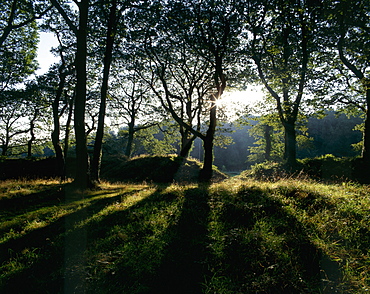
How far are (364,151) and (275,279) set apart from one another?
17.6 m

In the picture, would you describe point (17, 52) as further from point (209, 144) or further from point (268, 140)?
point (268, 140)

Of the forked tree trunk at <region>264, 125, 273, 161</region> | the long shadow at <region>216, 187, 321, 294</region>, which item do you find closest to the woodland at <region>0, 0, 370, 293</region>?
the long shadow at <region>216, 187, 321, 294</region>

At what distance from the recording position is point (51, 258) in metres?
3.73

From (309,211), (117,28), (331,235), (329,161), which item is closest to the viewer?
(331,235)

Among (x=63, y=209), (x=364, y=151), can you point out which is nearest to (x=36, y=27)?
(x=63, y=209)

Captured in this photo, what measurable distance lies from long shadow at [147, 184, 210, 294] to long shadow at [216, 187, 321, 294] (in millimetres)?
398

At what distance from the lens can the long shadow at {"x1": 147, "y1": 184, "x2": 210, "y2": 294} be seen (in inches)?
119

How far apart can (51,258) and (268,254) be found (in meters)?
3.76

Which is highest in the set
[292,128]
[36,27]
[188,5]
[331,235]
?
[36,27]

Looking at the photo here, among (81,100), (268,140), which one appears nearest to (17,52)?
(81,100)

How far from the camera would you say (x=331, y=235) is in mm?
3842

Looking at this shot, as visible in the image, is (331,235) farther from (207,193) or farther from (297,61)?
(297,61)

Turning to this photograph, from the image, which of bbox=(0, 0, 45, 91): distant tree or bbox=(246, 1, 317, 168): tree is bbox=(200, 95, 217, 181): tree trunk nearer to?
bbox=(246, 1, 317, 168): tree

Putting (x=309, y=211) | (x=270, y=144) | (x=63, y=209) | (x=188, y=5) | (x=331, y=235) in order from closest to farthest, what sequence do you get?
1. (x=331, y=235)
2. (x=309, y=211)
3. (x=63, y=209)
4. (x=188, y=5)
5. (x=270, y=144)
